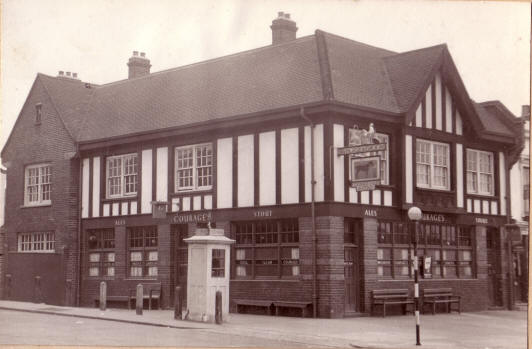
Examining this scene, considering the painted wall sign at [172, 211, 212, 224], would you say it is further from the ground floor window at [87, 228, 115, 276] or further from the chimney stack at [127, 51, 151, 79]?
the chimney stack at [127, 51, 151, 79]

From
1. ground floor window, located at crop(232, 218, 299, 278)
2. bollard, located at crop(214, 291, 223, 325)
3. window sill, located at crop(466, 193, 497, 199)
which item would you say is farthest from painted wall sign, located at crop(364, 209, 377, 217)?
bollard, located at crop(214, 291, 223, 325)

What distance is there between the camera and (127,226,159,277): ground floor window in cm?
3071

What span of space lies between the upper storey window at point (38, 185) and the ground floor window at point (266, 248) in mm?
9313

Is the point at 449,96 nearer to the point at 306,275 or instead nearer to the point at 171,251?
the point at 306,275

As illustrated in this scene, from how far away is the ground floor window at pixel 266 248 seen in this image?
26812 mm

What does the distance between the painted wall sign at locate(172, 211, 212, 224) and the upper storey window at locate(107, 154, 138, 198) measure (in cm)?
251

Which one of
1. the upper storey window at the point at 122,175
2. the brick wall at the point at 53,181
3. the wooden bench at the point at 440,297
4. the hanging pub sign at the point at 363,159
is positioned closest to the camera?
the hanging pub sign at the point at 363,159

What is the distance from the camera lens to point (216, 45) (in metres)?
21.0

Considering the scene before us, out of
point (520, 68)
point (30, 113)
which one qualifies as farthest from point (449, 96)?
point (30, 113)

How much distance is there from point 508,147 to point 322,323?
40.6ft

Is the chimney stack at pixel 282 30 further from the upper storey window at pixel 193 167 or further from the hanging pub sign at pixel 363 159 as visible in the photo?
the hanging pub sign at pixel 363 159

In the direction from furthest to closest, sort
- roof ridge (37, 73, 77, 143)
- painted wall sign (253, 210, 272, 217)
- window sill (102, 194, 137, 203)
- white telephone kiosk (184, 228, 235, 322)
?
roof ridge (37, 73, 77, 143)
window sill (102, 194, 137, 203)
painted wall sign (253, 210, 272, 217)
white telephone kiosk (184, 228, 235, 322)

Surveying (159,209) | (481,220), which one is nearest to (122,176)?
(159,209)

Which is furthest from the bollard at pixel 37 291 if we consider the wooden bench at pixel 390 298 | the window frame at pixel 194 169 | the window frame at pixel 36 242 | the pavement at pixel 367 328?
the wooden bench at pixel 390 298
